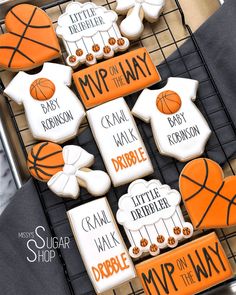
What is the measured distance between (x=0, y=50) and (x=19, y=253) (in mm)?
414

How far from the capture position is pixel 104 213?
3.10 ft

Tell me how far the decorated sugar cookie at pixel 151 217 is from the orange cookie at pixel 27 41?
328 mm

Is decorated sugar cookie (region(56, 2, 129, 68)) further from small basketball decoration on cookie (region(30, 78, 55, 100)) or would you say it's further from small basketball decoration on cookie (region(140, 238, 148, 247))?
small basketball decoration on cookie (region(140, 238, 148, 247))

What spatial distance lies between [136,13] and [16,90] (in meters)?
0.30

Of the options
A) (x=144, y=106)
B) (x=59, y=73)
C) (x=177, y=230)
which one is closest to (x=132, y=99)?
(x=144, y=106)

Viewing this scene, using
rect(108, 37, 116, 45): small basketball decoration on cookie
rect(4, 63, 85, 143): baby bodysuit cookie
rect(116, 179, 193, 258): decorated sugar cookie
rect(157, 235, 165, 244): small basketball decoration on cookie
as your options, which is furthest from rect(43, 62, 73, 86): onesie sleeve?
rect(157, 235, 165, 244): small basketball decoration on cookie

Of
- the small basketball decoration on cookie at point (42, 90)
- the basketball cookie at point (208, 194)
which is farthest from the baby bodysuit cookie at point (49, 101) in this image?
the basketball cookie at point (208, 194)

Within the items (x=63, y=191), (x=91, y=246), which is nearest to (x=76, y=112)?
(x=63, y=191)

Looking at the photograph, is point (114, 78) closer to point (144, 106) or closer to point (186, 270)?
point (144, 106)

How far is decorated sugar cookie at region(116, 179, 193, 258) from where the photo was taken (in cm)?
93

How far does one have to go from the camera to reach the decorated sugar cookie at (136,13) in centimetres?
104

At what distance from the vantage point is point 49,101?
101cm

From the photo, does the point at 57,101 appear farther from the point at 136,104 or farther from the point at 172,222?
the point at 172,222

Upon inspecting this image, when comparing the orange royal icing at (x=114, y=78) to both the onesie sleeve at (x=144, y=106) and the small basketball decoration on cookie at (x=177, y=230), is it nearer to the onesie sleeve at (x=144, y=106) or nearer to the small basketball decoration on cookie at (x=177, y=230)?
the onesie sleeve at (x=144, y=106)
